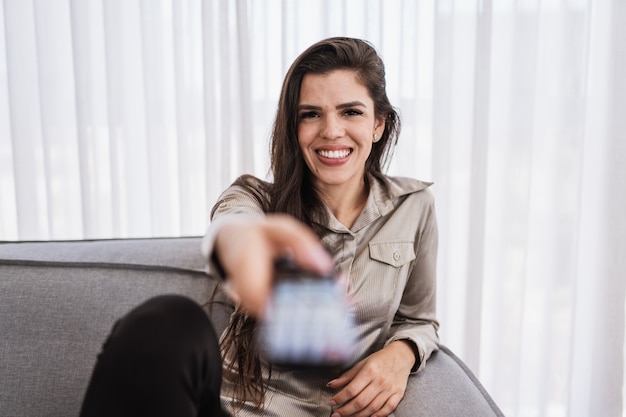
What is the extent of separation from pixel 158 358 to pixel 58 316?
1.72 ft

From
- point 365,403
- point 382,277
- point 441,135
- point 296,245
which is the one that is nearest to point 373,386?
point 365,403

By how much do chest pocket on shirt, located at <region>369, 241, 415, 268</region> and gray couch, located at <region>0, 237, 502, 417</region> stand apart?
22 cm

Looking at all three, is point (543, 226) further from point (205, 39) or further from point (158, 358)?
point (158, 358)

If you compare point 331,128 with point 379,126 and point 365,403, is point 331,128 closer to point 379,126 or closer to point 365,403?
point 379,126

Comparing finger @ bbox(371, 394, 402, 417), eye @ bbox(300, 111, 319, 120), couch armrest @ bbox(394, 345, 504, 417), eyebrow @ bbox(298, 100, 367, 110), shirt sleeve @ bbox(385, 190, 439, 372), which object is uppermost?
eyebrow @ bbox(298, 100, 367, 110)

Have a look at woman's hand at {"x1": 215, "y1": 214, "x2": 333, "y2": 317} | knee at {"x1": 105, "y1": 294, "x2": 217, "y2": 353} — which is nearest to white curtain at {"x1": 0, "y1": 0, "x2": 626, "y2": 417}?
knee at {"x1": 105, "y1": 294, "x2": 217, "y2": 353}

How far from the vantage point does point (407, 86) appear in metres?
1.44

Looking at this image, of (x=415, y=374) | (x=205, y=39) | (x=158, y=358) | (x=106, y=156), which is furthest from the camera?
(x=106, y=156)

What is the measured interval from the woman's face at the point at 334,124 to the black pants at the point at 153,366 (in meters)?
0.45

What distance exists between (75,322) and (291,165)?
1.73 feet

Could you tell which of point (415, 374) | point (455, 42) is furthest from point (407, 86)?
point (415, 374)

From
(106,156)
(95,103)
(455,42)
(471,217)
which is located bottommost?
(471,217)

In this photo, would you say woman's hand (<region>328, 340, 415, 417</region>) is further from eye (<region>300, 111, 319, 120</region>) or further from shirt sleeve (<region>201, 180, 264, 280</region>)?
eye (<region>300, 111, 319, 120</region>)

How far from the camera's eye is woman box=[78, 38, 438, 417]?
979mm
